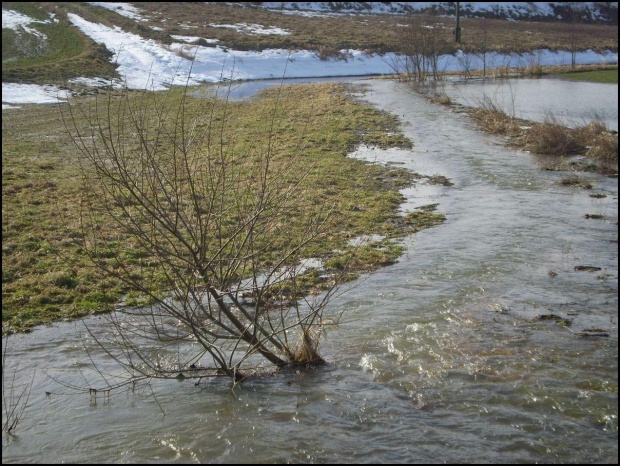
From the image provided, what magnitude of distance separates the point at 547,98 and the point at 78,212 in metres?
20.2

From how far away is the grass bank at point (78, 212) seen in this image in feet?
27.4

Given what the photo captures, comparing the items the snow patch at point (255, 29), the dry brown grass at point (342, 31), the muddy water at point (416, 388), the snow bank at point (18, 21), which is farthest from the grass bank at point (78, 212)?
the snow patch at point (255, 29)

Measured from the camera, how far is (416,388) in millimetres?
5957

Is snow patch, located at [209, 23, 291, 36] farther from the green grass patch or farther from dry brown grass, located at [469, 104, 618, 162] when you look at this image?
dry brown grass, located at [469, 104, 618, 162]

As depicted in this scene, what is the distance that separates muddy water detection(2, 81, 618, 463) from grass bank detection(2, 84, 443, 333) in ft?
2.20

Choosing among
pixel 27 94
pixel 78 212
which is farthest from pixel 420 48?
pixel 78 212

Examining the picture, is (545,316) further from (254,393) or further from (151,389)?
(151,389)

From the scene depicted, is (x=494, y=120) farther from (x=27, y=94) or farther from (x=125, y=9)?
(x=125, y=9)

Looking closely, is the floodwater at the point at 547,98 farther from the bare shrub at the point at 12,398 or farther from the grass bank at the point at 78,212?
the bare shrub at the point at 12,398

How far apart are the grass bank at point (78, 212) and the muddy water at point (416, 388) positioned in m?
0.67

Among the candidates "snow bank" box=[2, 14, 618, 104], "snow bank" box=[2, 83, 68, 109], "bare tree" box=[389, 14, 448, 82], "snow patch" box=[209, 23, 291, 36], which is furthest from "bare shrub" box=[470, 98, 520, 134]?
"snow patch" box=[209, 23, 291, 36]

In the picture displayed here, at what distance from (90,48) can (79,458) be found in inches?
1382

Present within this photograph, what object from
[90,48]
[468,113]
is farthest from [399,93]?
[90,48]

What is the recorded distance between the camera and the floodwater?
2075cm
